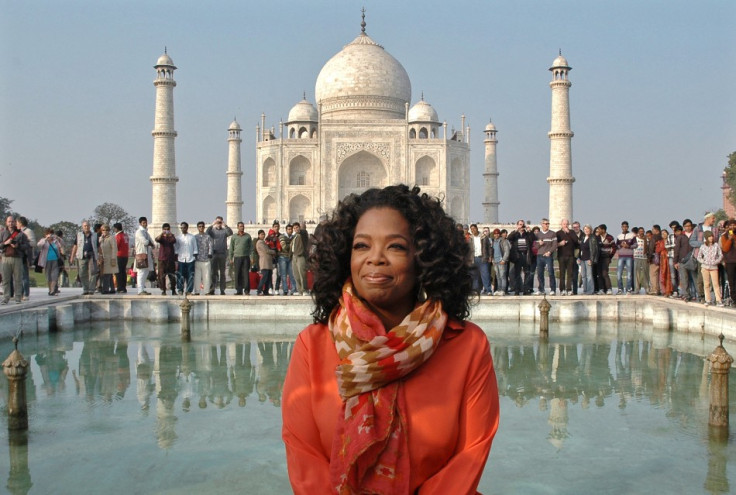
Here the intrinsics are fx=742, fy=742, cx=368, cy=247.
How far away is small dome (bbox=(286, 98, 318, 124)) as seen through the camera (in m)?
33.9

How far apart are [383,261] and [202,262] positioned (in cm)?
886

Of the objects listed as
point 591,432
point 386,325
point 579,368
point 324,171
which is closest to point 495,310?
point 579,368

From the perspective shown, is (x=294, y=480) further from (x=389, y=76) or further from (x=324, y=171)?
(x=389, y=76)

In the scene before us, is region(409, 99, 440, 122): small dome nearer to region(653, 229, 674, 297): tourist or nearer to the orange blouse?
region(653, 229, 674, 297): tourist

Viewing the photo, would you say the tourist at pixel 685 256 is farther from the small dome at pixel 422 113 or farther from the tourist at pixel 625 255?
the small dome at pixel 422 113

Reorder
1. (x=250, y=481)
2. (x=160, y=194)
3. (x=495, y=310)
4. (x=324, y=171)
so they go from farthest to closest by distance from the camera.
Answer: (x=324, y=171) < (x=160, y=194) < (x=495, y=310) < (x=250, y=481)

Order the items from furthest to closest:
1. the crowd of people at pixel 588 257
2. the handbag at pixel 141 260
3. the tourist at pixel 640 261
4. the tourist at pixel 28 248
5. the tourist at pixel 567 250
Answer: the tourist at pixel 640 261 < the tourist at pixel 567 250 < the handbag at pixel 141 260 < the crowd of people at pixel 588 257 < the tourist at pixel 28 248

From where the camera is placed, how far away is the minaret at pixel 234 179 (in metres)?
32.7

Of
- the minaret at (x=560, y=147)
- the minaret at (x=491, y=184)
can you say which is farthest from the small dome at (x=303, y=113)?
the minaret at (x=560, y=147)

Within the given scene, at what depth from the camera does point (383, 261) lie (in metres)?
1.62

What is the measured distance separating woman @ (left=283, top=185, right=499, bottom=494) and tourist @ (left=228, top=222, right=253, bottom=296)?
8.59 meters

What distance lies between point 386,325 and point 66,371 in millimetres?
5015

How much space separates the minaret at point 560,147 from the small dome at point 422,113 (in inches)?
326

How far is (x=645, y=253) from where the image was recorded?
10180 millimetres
